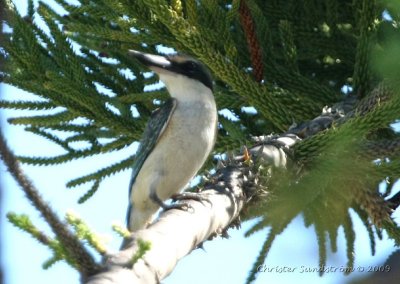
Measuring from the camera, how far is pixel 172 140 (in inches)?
170

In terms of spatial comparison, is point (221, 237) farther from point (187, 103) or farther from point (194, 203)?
point (187, 103)

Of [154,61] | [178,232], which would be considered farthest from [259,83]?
[178,232]

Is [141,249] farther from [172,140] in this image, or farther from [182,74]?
[182,74]

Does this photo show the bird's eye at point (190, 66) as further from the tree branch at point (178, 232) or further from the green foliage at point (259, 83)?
the tree branch at point (178, 232)

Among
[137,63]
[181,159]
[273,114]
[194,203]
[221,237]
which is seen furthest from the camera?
[137,63]

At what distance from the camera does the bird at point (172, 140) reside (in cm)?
417

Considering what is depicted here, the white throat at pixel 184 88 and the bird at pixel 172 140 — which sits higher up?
the white throat at pixel 184 88

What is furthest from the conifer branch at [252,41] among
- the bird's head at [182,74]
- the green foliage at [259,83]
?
the bird's head at [182,74]

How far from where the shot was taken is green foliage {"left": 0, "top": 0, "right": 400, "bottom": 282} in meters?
3.20

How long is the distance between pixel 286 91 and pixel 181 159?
0.82m

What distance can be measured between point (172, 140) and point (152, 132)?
0.21 meters

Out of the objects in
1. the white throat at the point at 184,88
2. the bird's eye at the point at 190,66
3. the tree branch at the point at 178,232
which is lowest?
the tree branch at the point at 178,232

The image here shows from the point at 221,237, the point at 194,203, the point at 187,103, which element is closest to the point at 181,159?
the point at 187,103

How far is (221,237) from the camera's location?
2787mm
